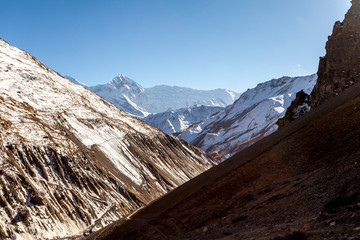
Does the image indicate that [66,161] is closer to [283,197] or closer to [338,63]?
[283,197]

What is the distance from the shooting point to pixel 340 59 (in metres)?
52.0

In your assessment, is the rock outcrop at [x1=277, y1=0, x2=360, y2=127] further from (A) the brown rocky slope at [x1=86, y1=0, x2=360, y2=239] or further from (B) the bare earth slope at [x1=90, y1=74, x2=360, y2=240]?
(B) the bare earth slope at [x1=90, y1=74, x2=360, y2=240]

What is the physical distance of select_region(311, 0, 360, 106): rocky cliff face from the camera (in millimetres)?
47719

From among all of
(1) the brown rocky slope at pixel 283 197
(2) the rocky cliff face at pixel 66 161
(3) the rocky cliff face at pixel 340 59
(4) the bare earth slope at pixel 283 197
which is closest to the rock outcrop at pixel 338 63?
(3) the rocky cliff face at pixel 340 59

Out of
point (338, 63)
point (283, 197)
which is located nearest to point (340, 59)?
point (338, 63)

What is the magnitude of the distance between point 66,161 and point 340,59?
53266 mm

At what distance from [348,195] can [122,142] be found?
216 ft

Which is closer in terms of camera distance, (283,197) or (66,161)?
(283,197)

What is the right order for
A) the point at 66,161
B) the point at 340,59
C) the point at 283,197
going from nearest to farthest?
the point at 283,197
the point at 66,161
the point at 340,59

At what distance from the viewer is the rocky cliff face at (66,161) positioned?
3756cm

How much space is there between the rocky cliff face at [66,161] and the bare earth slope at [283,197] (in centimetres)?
1734

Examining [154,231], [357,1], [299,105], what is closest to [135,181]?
[299,105]

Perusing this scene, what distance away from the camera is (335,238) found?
26.7 ft

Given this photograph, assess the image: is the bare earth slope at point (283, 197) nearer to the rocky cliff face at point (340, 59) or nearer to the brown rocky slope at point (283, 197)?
the brown rocky slope at point (283, 197)
